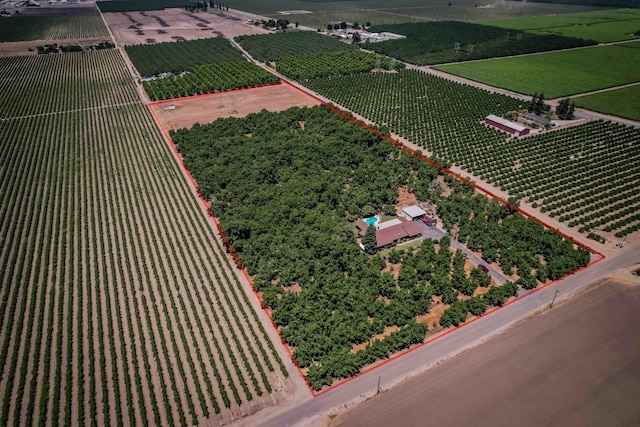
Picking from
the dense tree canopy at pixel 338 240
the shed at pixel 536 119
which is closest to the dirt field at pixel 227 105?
the dense tree canopy at pixel 338 240

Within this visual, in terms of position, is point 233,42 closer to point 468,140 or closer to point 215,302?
point 468,140

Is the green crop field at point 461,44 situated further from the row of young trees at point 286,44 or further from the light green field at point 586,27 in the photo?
the row of young trees at point 286,44

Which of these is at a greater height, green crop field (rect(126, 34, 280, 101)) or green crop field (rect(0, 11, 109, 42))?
green crop field (rect(0, 11, 109, 42))

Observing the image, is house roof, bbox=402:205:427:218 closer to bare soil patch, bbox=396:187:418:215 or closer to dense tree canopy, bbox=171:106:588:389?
bare soil patch, bbox=396:187:418:215

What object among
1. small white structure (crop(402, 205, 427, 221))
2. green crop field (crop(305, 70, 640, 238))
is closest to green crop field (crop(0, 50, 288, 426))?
small white structure (crop(402, 205, 427, 221))

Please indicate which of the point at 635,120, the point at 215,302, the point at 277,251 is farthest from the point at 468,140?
the point at 215,302

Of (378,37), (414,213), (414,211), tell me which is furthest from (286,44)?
(414,213)
